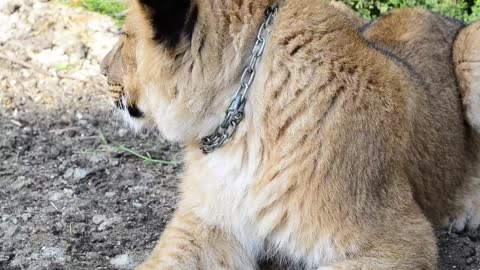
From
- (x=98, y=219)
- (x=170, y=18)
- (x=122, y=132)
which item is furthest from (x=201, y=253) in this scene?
(x=122, y=132)

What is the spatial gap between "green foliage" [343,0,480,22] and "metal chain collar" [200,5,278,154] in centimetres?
290

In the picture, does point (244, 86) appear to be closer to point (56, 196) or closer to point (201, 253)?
point (201, 253)

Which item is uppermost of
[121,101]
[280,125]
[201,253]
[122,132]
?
[280,125]

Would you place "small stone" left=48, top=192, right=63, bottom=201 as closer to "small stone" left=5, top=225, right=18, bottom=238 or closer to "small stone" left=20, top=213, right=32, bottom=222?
"small stone" left=20, top=213, right=32, bottom=222

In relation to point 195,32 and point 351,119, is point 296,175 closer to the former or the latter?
point 351,119

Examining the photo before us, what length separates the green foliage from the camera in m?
5.94

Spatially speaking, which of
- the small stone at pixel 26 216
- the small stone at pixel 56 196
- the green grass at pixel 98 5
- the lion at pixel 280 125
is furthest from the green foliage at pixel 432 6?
the small stone at pixel 26 216

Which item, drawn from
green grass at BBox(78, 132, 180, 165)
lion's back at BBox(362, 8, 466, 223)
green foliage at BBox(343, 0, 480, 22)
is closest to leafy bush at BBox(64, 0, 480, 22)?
green foliage at BBox(343, 0, 480, 22)

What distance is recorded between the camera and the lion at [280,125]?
328cm

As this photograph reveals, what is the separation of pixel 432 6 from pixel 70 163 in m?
2.74

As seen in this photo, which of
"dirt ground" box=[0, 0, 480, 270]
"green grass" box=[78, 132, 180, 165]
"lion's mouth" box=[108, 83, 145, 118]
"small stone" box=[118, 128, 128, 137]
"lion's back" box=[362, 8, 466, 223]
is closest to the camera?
"lion's mouth" box=[108, 83, 145, 118]

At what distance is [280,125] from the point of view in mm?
3340

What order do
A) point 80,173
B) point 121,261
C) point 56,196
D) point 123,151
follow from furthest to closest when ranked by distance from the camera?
point 123,151
point 80,173
point 56,196
point 121,261

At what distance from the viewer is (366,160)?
11.2 feet
